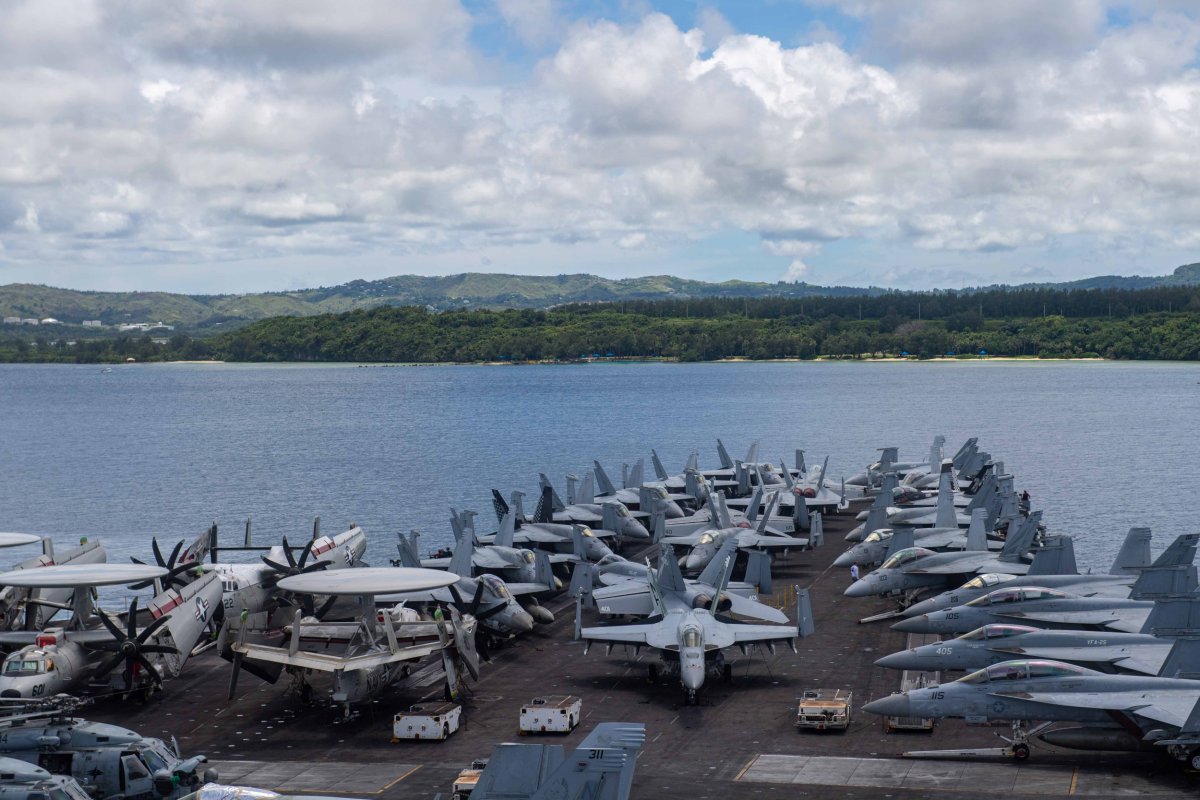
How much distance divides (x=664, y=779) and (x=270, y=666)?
54.1 ft

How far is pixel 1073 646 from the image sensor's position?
141 ft

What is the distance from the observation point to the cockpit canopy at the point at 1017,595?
49.3 metres

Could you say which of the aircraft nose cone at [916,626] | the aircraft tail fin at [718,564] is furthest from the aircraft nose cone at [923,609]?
the aircraft tail fin at [718,564]

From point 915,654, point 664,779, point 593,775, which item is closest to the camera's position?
point 593,775

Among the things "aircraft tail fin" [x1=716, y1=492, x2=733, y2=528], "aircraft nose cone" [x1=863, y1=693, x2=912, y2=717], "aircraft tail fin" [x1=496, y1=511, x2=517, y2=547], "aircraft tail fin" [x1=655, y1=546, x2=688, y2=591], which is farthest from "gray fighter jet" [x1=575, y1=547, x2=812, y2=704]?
"aircraft tail fin" [x1=716, y1=492, x2=733, y2=528]

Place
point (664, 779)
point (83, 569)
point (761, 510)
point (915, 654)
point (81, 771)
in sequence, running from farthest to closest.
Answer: point (761, 510) < point (83, 569) < point (915, 654) < point (664, 779) < point (81, 771)

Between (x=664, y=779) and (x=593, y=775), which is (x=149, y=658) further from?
(x=593, y=775)

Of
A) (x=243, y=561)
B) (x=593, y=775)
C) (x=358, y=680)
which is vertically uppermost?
(x=593, y=775)

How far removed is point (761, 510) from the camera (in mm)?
89000

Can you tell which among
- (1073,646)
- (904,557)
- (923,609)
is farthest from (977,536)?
(1073,646)

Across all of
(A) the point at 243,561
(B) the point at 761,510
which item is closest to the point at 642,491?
(B) the point at 761,510

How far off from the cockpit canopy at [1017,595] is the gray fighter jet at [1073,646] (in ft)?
14.5

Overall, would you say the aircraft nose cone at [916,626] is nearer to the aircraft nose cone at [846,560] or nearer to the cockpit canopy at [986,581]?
the cockpit canopy at [986,581]

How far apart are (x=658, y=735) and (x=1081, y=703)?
13145 mm
